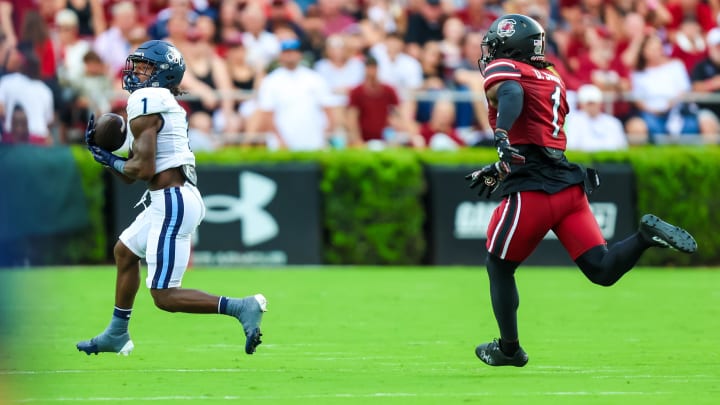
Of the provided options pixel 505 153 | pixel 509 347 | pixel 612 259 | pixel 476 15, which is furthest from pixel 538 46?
pixel 476 15

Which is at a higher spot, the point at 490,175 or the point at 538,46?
the point at 538,46

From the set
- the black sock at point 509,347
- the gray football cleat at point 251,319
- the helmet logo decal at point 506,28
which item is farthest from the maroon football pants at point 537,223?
the gray football cleat at point 251,319

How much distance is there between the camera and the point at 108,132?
8961mm

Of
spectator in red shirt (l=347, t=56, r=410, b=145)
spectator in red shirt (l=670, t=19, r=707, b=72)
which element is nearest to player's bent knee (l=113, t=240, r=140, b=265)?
spectator in red shirt (l=347, t=56, r=410, b=145)

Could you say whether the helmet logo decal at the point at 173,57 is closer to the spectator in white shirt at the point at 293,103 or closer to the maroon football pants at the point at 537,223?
the maroon football pants at the point at 537,223

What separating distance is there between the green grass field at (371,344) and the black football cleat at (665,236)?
0.78 meters

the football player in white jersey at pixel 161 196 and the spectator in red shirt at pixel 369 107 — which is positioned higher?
the football player in white jersey at pixel 161 196

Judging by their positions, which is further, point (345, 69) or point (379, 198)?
point (345, 69)

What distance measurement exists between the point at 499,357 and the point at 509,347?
0.31 ft

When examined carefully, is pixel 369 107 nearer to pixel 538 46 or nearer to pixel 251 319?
pixel 538 46

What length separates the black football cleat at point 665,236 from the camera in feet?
27.5

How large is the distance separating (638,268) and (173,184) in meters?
9.32

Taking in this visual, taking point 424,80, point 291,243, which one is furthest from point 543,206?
point 424,80

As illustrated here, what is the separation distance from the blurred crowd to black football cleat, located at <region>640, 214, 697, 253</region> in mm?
8896
